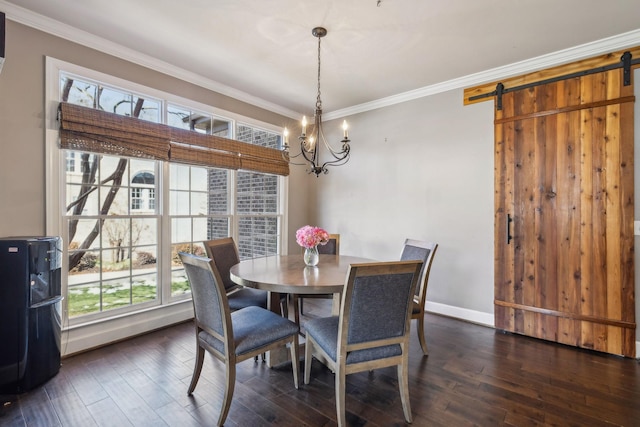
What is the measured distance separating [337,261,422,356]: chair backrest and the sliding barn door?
2.10 meters

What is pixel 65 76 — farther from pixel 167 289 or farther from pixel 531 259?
pixel 531 259

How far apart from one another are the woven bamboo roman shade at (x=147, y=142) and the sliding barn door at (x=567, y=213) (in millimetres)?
2997

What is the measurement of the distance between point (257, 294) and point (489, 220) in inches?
103

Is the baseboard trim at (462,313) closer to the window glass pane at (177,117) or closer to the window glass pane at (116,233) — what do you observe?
the window glass pane at (116,233)

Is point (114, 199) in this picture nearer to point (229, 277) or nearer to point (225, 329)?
point (229, 277)

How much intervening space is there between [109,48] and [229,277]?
2.39 meters

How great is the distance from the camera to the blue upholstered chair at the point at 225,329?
1815mm

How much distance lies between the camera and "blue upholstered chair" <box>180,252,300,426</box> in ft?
5.96

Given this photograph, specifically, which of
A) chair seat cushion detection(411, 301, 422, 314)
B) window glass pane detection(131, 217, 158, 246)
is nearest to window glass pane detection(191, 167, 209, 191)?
window glass pane detection(131, 217, 158, 246)

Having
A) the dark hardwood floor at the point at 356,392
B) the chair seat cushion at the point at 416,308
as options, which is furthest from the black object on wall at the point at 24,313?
the chair seat cushion at the point at 416,308

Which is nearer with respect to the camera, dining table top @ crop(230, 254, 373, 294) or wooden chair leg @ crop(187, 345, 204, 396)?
dining table top @ crop(230, 254, 373, 294)

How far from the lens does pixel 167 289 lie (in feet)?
11.0

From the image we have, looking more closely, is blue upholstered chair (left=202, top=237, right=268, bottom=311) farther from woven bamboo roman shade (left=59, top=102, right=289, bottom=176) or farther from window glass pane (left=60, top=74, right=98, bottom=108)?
window glass pane (left=60, top=74, right=98, bottom=108)

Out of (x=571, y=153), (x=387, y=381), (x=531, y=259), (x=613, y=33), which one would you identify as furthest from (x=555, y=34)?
(x=387, y=381)
